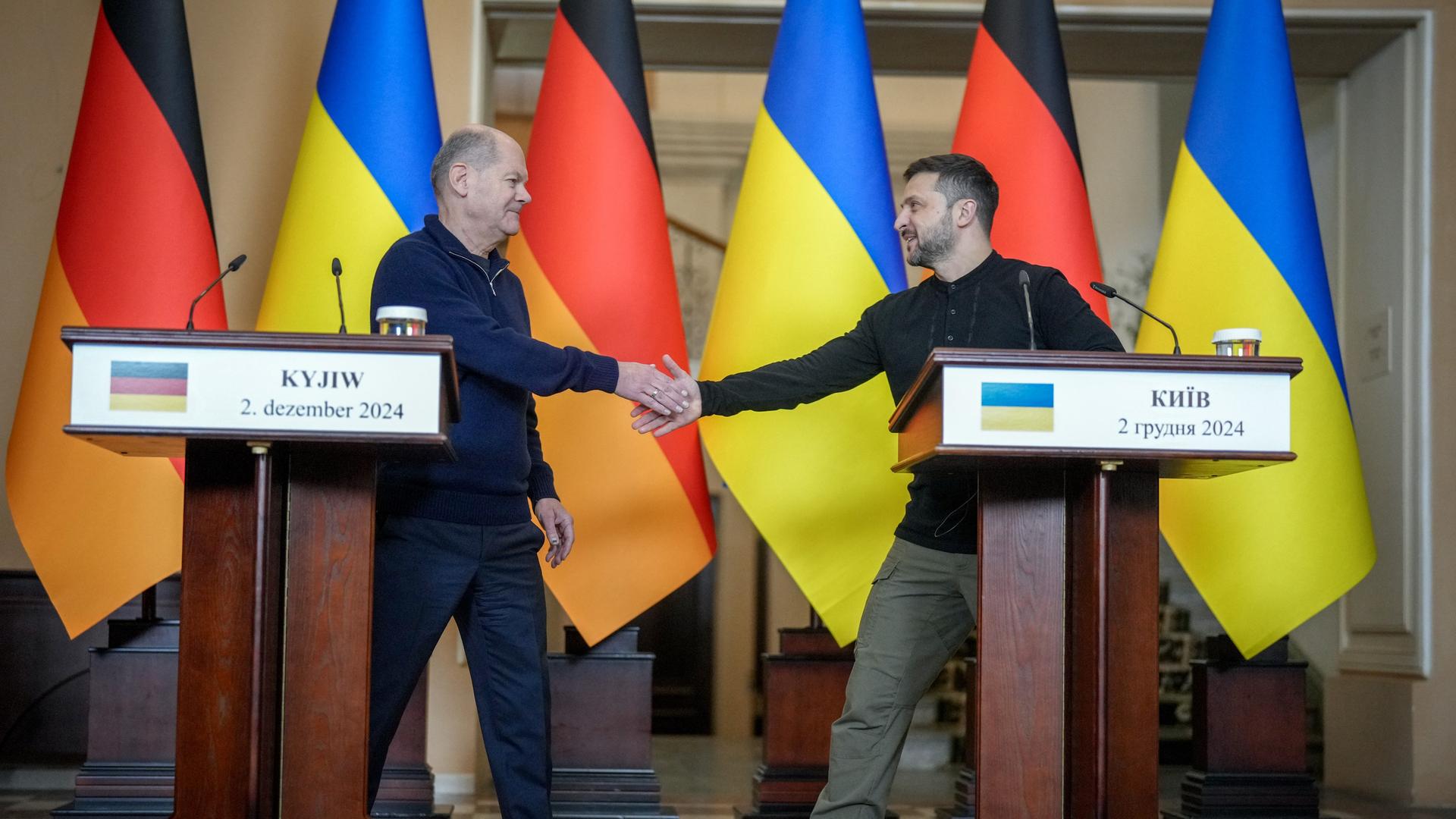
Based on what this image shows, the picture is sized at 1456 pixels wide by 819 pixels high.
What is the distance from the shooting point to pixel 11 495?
3.14 meters

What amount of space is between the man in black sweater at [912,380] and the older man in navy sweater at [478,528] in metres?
0.45

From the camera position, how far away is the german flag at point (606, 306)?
3.20 metres

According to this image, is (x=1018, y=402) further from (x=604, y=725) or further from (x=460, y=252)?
(x=604, y=725)

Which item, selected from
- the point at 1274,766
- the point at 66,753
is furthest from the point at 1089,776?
the point at 66,753

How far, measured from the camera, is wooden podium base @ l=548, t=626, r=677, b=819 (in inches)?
130

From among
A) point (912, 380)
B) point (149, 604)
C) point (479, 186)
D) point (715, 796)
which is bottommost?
point (715, 796)

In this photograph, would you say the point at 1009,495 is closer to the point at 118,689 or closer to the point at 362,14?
the point at 362,14

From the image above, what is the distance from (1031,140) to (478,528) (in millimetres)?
1790

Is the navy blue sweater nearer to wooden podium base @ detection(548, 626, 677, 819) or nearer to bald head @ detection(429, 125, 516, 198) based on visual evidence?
bald head @ detection(429, 125, 516, 198)

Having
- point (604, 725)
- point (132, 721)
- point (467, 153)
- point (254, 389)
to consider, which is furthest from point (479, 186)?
point (132, 721)

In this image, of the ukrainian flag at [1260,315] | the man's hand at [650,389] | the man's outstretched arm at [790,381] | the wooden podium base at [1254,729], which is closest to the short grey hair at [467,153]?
the man's hand at [650,389]

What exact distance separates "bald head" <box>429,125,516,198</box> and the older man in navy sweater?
0.02 m

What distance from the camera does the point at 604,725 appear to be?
10.9 ft

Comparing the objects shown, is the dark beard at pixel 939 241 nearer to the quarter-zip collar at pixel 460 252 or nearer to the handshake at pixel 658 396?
the handshake at pixel 658 396
